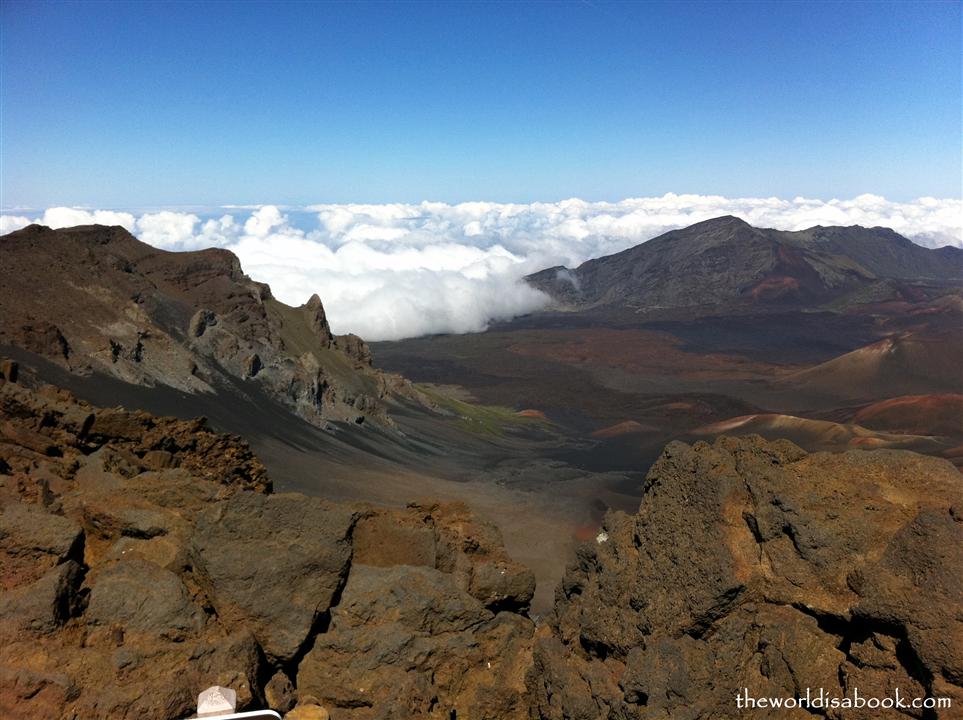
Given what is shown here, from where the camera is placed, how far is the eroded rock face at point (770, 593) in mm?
6461

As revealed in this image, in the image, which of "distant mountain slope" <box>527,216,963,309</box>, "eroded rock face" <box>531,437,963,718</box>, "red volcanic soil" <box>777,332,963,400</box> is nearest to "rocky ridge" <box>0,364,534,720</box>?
"eroded rock face" <box>531,437,963,718</box>

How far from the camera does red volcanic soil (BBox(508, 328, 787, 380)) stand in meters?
99.4

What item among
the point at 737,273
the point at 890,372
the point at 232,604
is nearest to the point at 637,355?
the point at 890,372

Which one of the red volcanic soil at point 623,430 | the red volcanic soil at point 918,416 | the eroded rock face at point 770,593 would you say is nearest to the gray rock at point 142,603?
the eroded rock face at point 770,593

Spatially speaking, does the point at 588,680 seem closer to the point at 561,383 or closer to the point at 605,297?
the point at 561,383

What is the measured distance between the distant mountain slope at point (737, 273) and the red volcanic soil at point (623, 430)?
3977 inches

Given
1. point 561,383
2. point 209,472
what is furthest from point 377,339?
point 209,472

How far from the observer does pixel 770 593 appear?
24.7ft

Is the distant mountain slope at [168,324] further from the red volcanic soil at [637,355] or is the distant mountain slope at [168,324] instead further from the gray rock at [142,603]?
the red volcanic soil at [637,355]

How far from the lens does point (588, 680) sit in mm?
8078

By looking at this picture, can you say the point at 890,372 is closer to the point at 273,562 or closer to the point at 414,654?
the point at 414,654

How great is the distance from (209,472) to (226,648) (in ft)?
18.2

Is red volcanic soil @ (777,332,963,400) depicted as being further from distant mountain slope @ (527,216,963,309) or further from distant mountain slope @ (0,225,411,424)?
distant mountain slope @ (527,216,963,309)

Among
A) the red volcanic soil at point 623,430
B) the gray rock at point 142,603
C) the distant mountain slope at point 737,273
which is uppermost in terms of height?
the distant mountain slope at point 737,273
